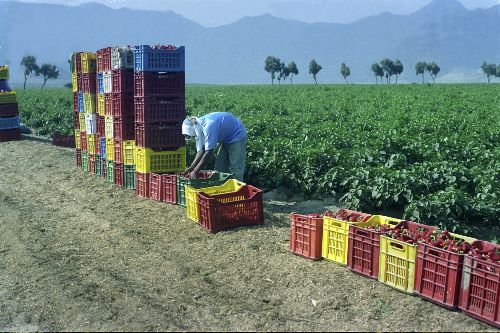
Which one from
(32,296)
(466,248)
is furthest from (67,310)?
(466,248)

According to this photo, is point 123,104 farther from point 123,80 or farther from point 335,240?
point 335,240

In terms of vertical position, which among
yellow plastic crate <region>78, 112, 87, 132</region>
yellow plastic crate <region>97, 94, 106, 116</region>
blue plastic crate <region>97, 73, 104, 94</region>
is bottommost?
yellow plastic crate <region>78, 112, 87, 132</region>

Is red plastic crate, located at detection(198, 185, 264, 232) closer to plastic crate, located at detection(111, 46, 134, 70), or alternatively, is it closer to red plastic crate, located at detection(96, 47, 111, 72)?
plastic crate, located at detection(111, 46, 134, 70)

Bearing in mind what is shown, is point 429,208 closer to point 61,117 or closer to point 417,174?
point 417,174

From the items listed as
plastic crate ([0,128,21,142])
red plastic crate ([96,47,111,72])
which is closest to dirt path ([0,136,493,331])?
red plastic crate ([96,47,111,72])

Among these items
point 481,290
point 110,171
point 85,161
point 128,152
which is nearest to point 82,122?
point 85,161

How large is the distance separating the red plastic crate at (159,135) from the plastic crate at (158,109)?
0.39 ft

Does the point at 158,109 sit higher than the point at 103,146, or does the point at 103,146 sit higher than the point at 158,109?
the point at 158,109

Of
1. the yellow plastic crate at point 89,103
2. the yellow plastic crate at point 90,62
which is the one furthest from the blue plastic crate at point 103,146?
the yellow plastic crate at point 90,62

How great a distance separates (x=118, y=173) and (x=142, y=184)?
1240 mm

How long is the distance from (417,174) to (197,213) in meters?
3.62

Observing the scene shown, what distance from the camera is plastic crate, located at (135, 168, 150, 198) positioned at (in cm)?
1063

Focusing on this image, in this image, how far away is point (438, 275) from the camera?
5.55m

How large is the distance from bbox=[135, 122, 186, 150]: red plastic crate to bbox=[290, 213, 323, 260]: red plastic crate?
4.21 metres
